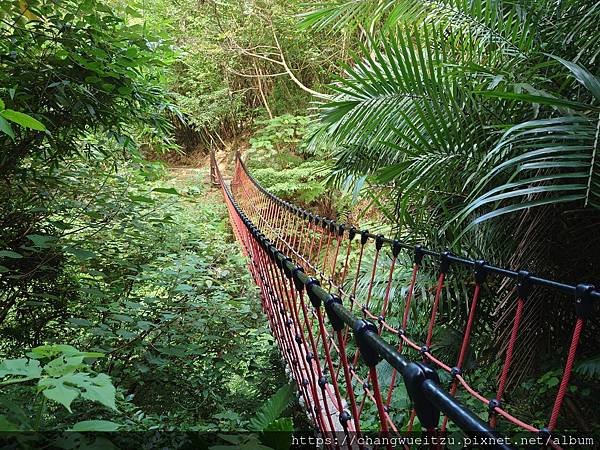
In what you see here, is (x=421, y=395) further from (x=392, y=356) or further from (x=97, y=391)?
(x=97, y=391)

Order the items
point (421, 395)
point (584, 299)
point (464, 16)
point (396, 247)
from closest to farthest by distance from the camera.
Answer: point (421, 395), point (584, 299), point (396, 247), point (464, 16)

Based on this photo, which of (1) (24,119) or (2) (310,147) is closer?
(1) (24,119)

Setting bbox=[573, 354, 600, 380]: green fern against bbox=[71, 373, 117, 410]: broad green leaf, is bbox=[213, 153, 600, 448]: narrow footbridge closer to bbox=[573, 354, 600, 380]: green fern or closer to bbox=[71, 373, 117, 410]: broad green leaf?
bbox=[573, 354, 600, 380]: green fern

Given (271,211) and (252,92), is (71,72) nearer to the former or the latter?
(271,211)

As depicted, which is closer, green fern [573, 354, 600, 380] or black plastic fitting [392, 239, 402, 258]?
green fern [573, 354, 600, 380]

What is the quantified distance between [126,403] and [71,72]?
0.92 metres

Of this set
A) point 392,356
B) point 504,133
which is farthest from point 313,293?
point 504,133

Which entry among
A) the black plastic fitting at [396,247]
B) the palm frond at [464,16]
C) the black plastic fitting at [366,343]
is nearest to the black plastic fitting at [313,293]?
the black plastic fitting at [366,343]

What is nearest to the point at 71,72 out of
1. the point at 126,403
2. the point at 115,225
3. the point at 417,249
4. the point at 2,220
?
the point at 2,220

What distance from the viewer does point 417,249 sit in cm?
105

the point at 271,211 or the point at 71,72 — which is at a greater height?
the point at 71,72

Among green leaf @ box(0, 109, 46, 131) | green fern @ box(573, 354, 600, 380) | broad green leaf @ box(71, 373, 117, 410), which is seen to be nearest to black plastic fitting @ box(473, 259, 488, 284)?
green fern @ box(573, 354, 600, 380)

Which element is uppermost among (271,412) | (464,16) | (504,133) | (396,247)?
(464,16)

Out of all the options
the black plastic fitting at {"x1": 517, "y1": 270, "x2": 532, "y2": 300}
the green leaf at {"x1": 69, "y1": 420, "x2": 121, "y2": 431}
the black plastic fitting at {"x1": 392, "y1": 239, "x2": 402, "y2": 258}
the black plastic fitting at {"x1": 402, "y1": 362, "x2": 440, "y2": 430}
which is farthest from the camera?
the black plastic fitting at {"x1": 392, "y1": 239, "x2": 402, "y2": 258}
